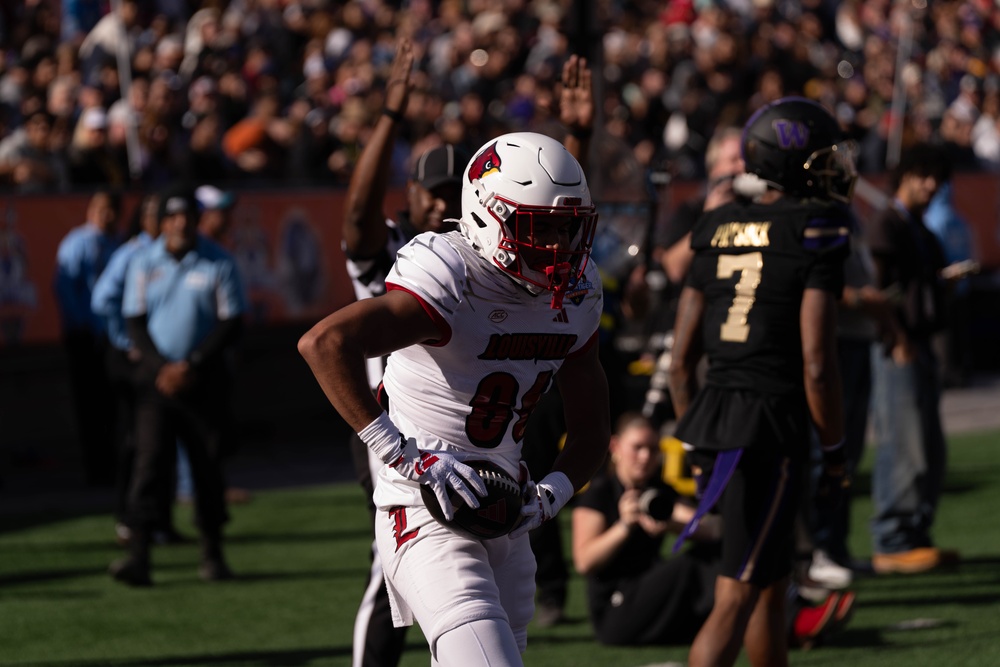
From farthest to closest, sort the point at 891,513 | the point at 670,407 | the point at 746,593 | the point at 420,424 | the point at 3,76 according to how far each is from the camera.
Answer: the point at 3,76 < the point at 670,407 < the point at 891,513 < the point at 746,593 < the point at 420,424

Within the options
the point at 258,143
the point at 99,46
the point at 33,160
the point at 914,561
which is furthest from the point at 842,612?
the point at 99,46

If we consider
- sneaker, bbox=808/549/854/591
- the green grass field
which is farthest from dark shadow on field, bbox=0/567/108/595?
sneaker, bbox=808/549/854/591

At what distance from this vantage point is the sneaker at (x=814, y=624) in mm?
6676

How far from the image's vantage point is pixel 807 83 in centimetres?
1967

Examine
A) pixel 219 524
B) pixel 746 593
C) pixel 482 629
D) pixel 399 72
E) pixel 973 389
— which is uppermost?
pixel 399 72

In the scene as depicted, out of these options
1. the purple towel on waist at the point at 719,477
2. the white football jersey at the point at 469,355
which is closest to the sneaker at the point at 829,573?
the purple towel on waist at the point at 719,477

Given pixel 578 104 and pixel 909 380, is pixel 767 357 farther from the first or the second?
pixel 909 380

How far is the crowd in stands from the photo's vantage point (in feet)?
42.5

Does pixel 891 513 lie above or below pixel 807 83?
below

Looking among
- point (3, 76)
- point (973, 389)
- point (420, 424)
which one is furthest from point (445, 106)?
point (420, 424)

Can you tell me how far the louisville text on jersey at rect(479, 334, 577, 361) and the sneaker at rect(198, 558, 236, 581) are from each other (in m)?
4.71

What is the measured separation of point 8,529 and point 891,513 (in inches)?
217

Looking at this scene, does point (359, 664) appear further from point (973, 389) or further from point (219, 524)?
point (973, 389)

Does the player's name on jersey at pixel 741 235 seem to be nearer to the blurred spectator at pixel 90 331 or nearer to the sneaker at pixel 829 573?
the sneaker at pixel 829 573
